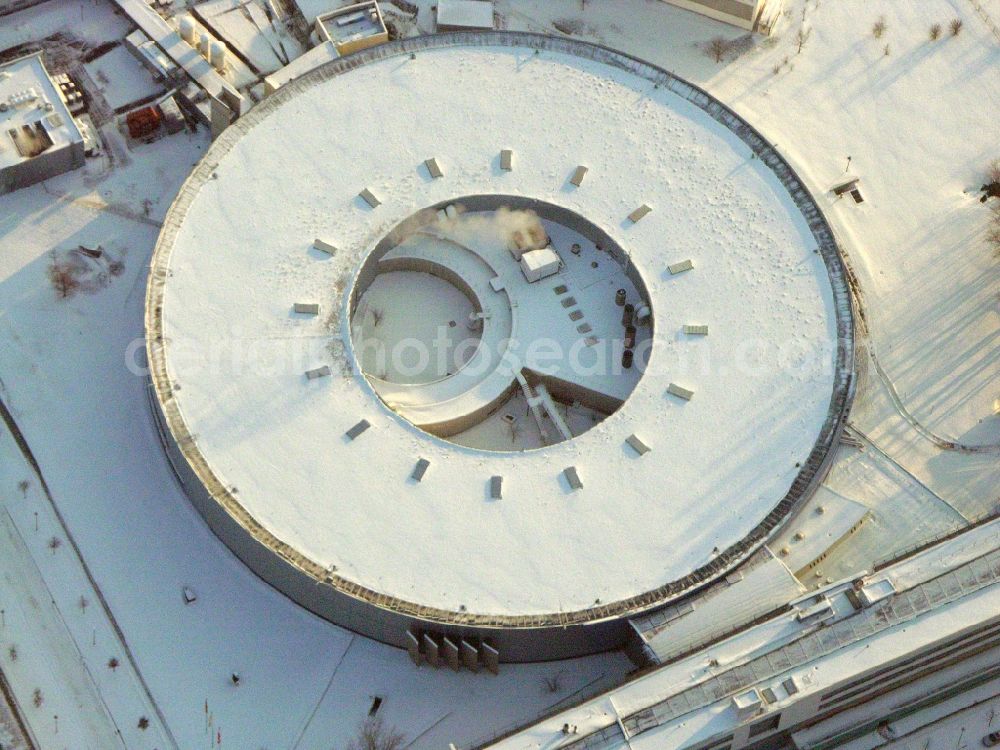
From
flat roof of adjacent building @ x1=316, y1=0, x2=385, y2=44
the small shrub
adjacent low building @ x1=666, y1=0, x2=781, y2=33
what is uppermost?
flat roof of adjacent building @ x1=316, y1=0, x2=385, y2=44

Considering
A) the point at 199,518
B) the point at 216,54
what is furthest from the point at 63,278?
the point at 199,518

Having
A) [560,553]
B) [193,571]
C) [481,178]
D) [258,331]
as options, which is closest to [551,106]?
[481,178]

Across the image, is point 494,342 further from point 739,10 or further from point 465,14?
point 739,10

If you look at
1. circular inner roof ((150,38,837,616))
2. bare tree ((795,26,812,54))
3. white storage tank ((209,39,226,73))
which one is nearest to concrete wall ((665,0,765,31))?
bare tree ((795,26,812,54))

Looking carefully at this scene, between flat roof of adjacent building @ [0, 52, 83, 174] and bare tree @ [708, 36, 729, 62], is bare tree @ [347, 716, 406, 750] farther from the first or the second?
bare tree @ [708, 36, 729, 62]

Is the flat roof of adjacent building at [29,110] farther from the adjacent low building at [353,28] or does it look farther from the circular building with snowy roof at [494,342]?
the adjacent low building at [353,28]

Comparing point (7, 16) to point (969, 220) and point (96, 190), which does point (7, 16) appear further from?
point (969, 220)
